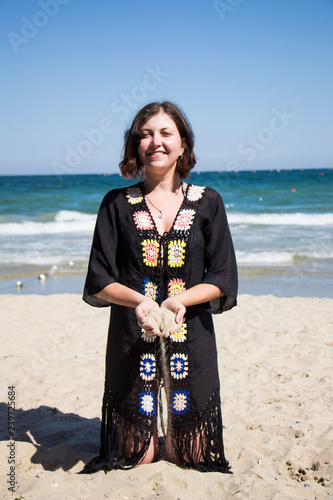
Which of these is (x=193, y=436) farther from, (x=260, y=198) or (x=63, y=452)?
(x=260, y=198)

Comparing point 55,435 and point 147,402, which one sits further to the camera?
point 55,435

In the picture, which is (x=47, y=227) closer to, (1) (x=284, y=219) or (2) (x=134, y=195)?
(1) (x=284, y=219)

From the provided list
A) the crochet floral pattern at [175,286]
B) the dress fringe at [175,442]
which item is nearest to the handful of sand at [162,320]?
the crochet floral pattern at [175,286]

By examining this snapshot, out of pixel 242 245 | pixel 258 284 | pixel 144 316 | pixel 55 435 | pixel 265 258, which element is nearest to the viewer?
pixel 144 316

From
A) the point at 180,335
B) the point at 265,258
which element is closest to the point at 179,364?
the point at 180,335

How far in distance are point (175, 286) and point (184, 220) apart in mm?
352

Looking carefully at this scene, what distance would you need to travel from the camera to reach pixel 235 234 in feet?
50.5

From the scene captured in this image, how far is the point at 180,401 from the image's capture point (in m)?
2.64

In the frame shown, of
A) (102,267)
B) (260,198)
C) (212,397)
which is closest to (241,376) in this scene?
(212,397)

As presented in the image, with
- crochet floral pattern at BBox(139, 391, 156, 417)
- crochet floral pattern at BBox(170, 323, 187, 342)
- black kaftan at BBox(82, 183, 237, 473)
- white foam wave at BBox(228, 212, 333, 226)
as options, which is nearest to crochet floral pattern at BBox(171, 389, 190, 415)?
black kaftan at BBox(82, 183, 237, 473)

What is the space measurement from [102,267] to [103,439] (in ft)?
3.27

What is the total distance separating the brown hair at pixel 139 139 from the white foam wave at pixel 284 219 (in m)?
16.1

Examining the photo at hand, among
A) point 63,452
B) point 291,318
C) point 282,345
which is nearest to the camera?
point 63,452

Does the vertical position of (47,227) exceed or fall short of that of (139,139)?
it exceeds it
